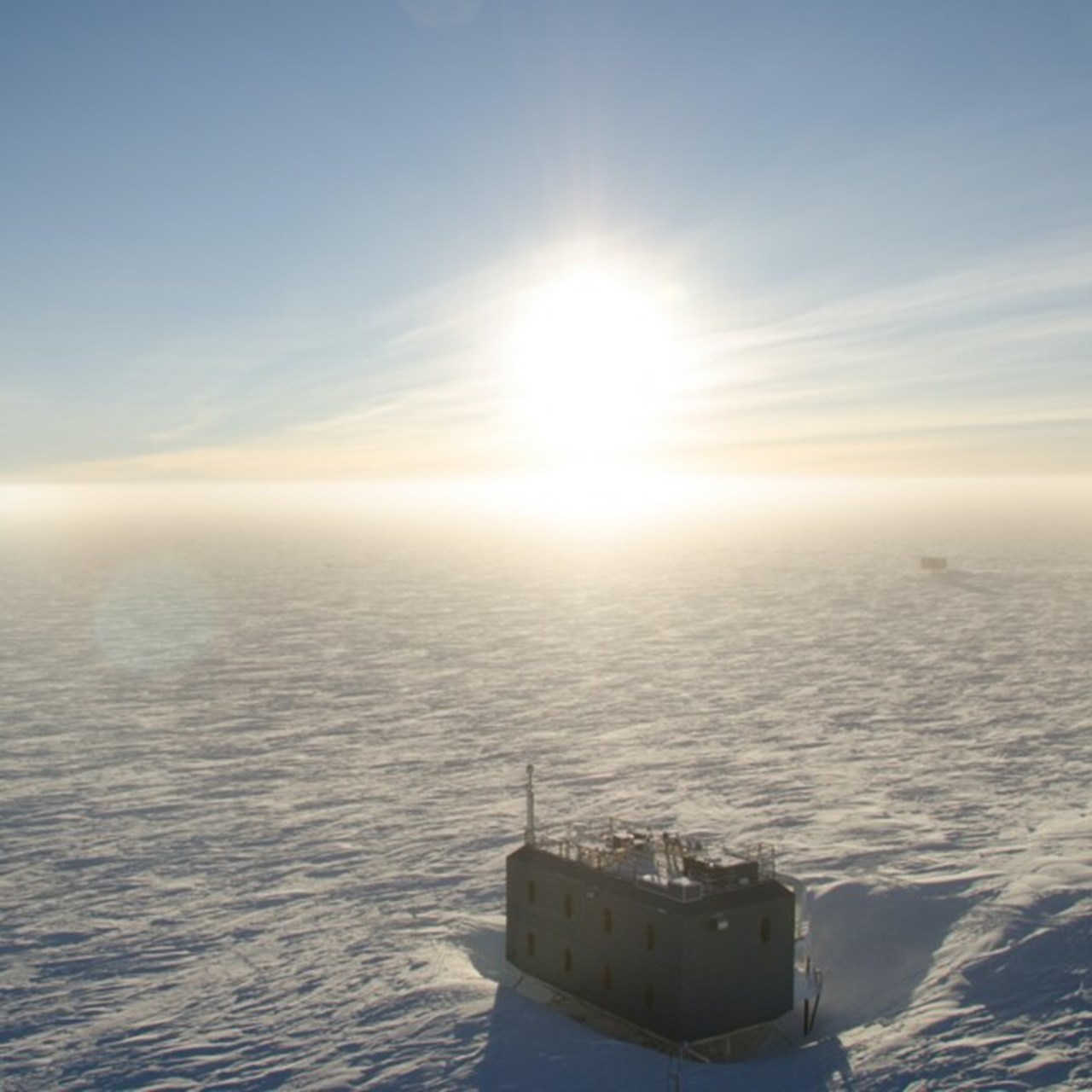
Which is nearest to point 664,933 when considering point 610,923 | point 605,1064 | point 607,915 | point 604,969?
point 610,923

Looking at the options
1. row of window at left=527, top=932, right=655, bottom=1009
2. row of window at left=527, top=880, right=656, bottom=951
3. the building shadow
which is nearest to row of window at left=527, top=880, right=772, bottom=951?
row of window at left=527, top=880, right=656, bottom=951

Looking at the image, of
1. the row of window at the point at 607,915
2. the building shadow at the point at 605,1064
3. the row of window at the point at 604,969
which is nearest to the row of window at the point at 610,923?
the row of window at the point at 607,915

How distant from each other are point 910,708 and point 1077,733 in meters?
13.0

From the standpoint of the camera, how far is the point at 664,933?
3566cm

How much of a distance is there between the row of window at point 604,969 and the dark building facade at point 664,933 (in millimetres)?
31

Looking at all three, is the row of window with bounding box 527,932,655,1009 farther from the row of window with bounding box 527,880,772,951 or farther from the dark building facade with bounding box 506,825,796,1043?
the row of window with bounding box 527,880,772,951

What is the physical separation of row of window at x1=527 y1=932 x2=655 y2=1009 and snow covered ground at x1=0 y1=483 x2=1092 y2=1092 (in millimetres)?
1616

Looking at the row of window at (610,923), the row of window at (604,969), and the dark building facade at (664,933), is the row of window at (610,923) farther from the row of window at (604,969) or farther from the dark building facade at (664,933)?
the row of window at (604,969)

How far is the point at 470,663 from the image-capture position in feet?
365

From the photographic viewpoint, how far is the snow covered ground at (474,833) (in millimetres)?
36844

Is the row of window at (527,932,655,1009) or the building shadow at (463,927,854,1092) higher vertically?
the row of window at (527,932,655,1009)

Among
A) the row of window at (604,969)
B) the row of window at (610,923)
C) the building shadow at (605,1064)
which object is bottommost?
the building shadow at (605,1064)

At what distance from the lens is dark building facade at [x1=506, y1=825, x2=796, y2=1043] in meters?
35.8

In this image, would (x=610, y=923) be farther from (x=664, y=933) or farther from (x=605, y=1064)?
(x=605, y=1064)
